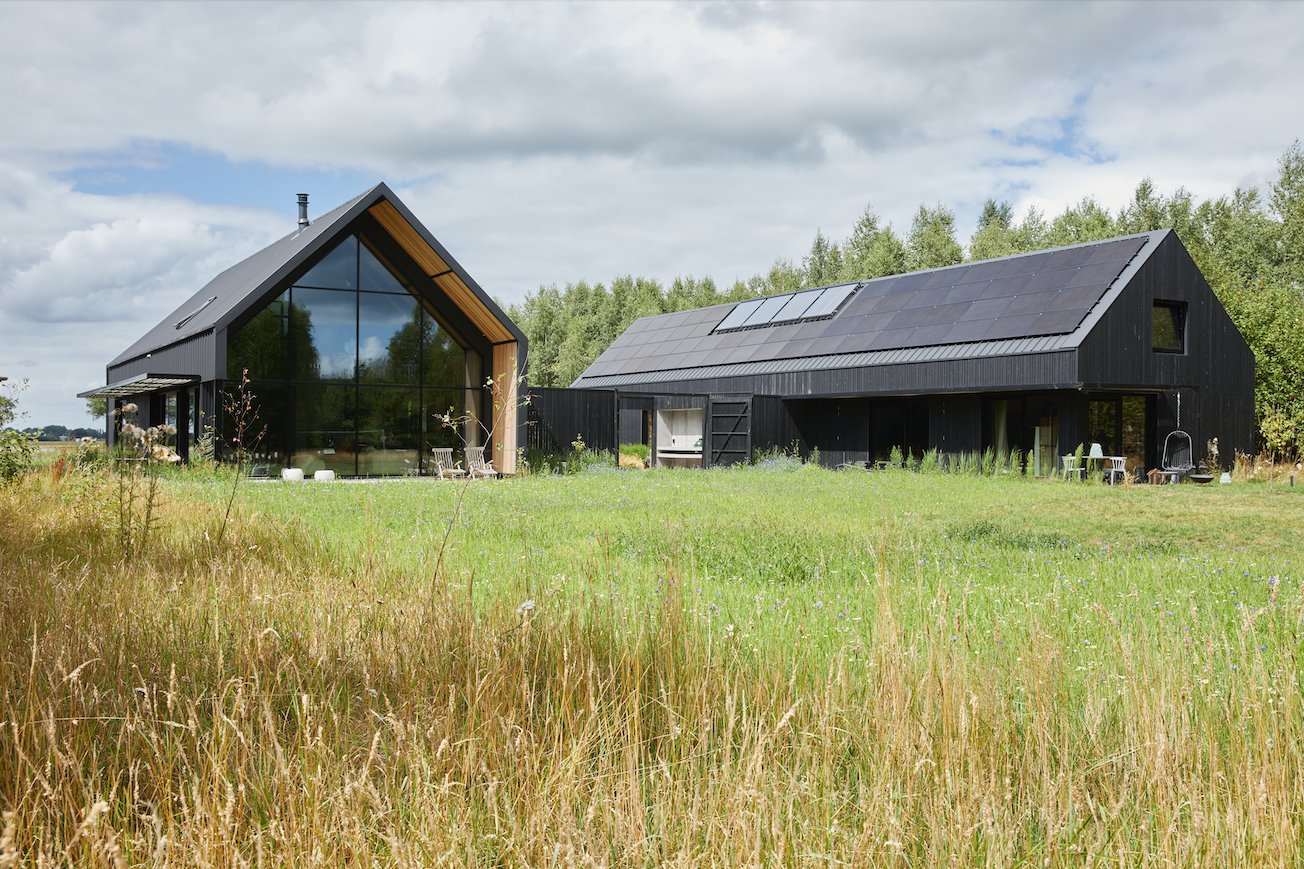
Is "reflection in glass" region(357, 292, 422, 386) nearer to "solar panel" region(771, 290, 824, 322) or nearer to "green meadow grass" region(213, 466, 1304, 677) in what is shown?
"green meadow grass" region(213, 466, 1304, 677)

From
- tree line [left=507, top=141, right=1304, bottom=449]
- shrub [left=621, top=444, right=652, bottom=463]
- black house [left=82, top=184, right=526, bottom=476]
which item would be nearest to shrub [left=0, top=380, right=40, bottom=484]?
black house [left=82, top=184, right=526, bottom=476]

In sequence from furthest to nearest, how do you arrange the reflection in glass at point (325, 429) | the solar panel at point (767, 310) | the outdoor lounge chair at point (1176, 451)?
1. the solar panel at point (767, 310)
2. the outdoor lounge chair at point (1176, 451)
3. the reflection in glass at point (325, 429)

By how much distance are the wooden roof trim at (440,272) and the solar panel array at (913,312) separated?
836cm

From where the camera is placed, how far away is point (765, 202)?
47.7m

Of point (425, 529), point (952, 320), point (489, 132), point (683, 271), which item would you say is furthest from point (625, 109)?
point (683, 271)

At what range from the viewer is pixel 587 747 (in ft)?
7.88

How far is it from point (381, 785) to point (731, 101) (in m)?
12.3

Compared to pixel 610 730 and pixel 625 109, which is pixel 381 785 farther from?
pixel 625 109

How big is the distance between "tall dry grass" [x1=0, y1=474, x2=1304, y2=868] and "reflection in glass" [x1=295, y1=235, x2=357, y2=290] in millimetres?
14407

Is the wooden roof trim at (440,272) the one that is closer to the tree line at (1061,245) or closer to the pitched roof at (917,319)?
the pitched roof at (917,319)

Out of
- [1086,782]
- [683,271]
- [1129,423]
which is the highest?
[683,271]

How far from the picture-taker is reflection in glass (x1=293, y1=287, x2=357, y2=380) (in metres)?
16.8

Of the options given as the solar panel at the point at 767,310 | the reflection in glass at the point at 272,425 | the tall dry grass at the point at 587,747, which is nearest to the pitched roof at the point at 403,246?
the reflection in glass at the point at 272,425

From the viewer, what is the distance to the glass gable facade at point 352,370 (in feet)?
53.9
